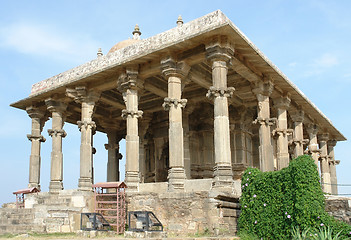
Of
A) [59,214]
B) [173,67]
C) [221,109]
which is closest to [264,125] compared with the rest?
[221,109]

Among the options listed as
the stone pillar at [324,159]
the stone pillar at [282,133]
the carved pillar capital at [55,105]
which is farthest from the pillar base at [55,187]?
the stone pillar at [324,159]

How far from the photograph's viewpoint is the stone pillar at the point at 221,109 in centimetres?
1187

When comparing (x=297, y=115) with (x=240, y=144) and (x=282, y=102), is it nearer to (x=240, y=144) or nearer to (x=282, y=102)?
(x=282, y=102)

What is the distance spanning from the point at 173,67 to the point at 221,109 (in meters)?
2.36

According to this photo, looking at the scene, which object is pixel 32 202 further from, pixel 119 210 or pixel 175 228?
pixel 175 228

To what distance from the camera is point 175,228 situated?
1162 centimetres

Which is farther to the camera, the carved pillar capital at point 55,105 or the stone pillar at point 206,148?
the stone pillar at point 206,148

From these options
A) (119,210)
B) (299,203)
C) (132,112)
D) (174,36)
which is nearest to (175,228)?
(119,210)

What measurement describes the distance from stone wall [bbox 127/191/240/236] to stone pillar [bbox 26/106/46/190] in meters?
7.97

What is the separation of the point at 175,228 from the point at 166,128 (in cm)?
950

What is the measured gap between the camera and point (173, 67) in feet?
44.1

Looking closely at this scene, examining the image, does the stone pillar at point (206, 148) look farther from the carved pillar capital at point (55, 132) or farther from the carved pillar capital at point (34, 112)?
the carved pillar capital at point (34, 112)

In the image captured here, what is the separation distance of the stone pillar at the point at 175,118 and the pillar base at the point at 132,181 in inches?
65.7

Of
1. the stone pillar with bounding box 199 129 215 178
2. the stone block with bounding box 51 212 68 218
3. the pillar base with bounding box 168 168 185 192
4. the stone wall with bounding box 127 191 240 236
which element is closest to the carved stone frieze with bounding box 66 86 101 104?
the stone block with bounding box 51 212 68 218
